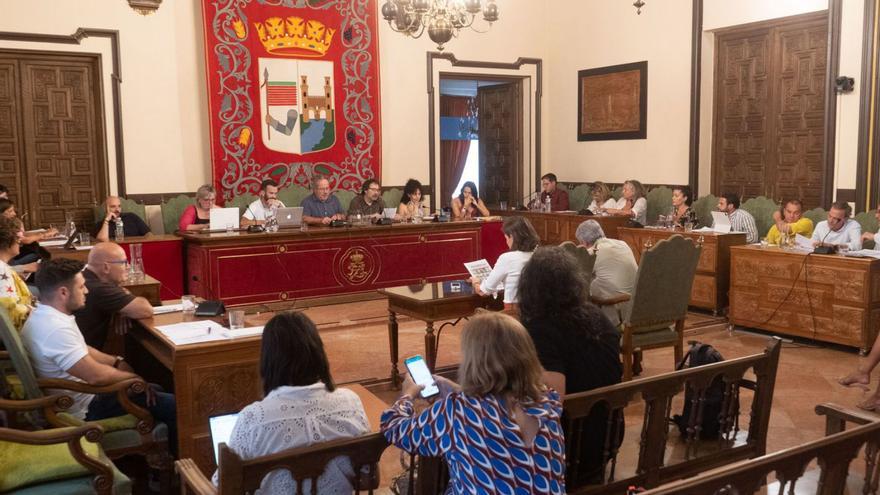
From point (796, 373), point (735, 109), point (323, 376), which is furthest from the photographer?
point (735, 109)

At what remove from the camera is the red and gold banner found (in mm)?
8758

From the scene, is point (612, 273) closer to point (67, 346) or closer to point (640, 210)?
point (67, 346)

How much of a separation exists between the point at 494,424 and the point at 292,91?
25.5 ft

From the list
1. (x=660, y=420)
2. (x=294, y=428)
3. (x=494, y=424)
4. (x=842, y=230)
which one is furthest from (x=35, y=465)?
(x=842, y=230)

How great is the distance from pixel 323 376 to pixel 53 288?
150 centimetres

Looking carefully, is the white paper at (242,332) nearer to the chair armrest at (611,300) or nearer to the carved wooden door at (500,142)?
the chair armrest at (611,300)

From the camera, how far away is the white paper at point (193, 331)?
3.31 meters

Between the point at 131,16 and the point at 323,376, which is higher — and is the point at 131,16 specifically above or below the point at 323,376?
above

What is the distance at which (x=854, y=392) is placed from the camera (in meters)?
4.84

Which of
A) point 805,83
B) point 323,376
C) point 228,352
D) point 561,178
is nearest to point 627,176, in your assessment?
point 561,178

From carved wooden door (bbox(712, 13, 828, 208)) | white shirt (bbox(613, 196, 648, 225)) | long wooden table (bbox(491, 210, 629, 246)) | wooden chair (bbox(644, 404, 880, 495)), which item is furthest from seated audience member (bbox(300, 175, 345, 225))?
wooden chair (bbox(644, 404, 880, 495))

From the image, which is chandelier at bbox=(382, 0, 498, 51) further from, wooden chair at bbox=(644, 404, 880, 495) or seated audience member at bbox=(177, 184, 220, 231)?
wooden chair at bbox=(644, 404, 880, 495)

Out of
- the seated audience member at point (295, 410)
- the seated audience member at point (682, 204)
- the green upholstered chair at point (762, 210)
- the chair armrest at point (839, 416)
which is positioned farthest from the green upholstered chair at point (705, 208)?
the seated audience member at point (295, 410)

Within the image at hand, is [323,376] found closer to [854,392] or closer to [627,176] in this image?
[854,392]
